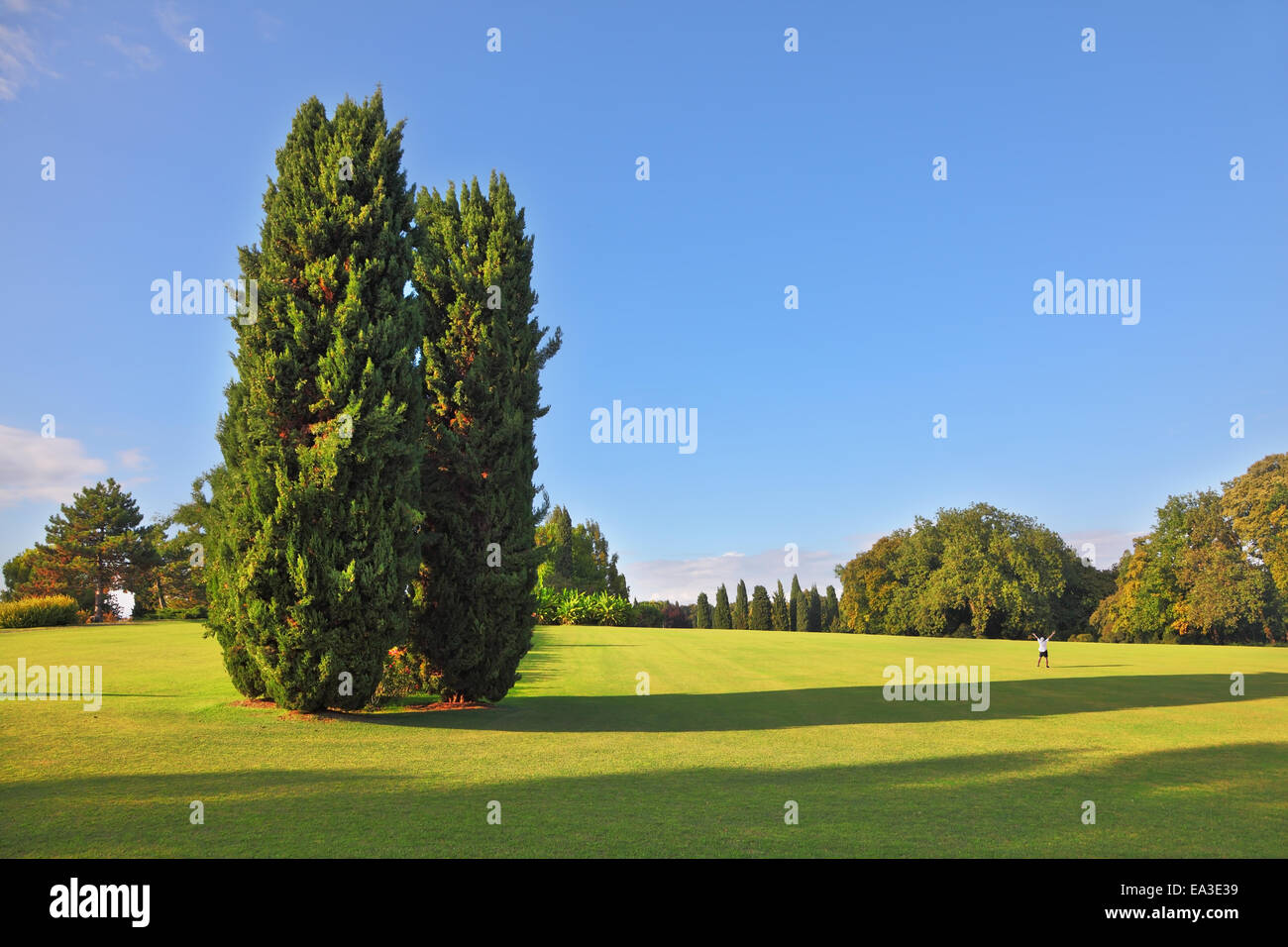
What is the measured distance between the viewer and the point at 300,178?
569 inches

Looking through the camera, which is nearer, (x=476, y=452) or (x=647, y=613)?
(x=476, y=452)

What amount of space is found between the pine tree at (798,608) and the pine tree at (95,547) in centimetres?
6184

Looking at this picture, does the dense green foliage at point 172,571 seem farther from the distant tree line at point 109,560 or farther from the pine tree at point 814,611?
the pine tree at point 814,611

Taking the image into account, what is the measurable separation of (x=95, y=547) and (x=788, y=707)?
47713 mm

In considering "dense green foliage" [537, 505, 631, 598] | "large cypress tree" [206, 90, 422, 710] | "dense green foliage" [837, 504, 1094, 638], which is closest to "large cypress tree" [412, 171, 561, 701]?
"large cypress tree" [206, 90, 422, 710]

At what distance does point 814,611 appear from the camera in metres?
83.2

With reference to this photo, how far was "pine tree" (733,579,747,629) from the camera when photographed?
266 feet

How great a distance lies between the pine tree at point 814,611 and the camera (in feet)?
269

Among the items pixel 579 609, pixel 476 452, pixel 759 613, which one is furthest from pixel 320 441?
pixel 759 613

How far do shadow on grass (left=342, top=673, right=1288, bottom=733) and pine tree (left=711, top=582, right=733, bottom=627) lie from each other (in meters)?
59.8

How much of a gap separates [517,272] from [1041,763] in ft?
47.1

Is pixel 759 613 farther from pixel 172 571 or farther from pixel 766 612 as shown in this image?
pixel 172 571
